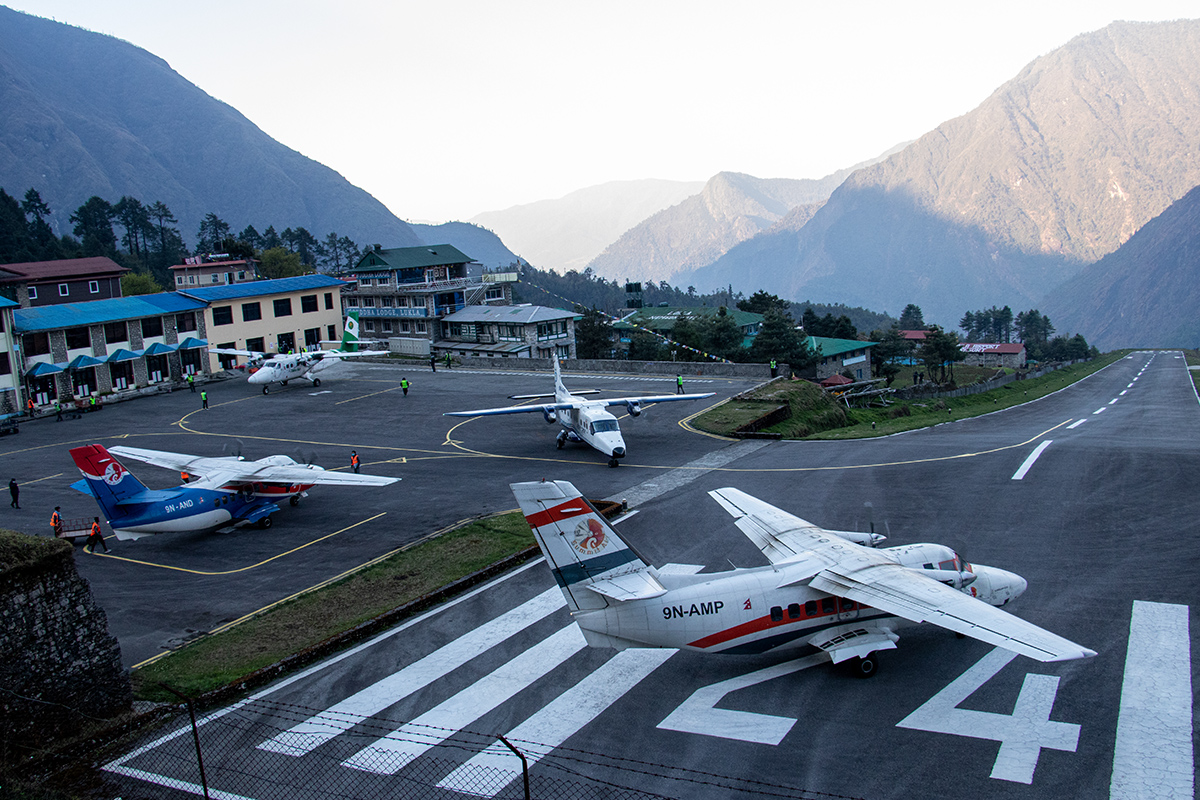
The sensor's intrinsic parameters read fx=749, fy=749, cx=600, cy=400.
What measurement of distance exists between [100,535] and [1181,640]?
125 feet

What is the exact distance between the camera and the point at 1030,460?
124 feet

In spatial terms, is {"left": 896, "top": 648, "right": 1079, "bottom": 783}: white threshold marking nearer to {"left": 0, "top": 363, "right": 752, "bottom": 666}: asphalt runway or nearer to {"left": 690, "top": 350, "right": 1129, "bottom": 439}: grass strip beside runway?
{"left": 0, "top": 363, "right": 752, "bottom": 666}: asphalt runway

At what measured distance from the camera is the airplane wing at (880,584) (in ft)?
49.9

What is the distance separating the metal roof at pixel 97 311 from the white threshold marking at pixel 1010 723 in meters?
72.7

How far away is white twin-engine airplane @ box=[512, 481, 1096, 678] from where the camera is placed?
1800 cm

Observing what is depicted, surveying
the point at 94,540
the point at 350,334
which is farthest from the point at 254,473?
the point at 350,334

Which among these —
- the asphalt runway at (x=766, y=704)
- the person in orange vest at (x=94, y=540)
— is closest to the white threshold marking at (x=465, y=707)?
the asphalt runway at (x=766, y=704)

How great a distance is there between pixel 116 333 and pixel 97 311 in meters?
2.54

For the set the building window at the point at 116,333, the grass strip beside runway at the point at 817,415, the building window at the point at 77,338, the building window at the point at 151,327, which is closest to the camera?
the grass strip beside runway at the point at 817,415

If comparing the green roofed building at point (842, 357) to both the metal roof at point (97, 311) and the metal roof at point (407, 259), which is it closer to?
the metal roof at point (407, 259)

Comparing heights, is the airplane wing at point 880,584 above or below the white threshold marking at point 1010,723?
above

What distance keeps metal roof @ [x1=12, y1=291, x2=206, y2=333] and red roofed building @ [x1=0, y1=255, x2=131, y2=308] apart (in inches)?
456

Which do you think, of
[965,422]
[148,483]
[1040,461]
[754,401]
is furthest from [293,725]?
[965,422]

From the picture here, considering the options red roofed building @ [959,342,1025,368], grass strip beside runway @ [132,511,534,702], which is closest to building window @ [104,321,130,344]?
grass strip beside runway @ [132,511,534,702]
